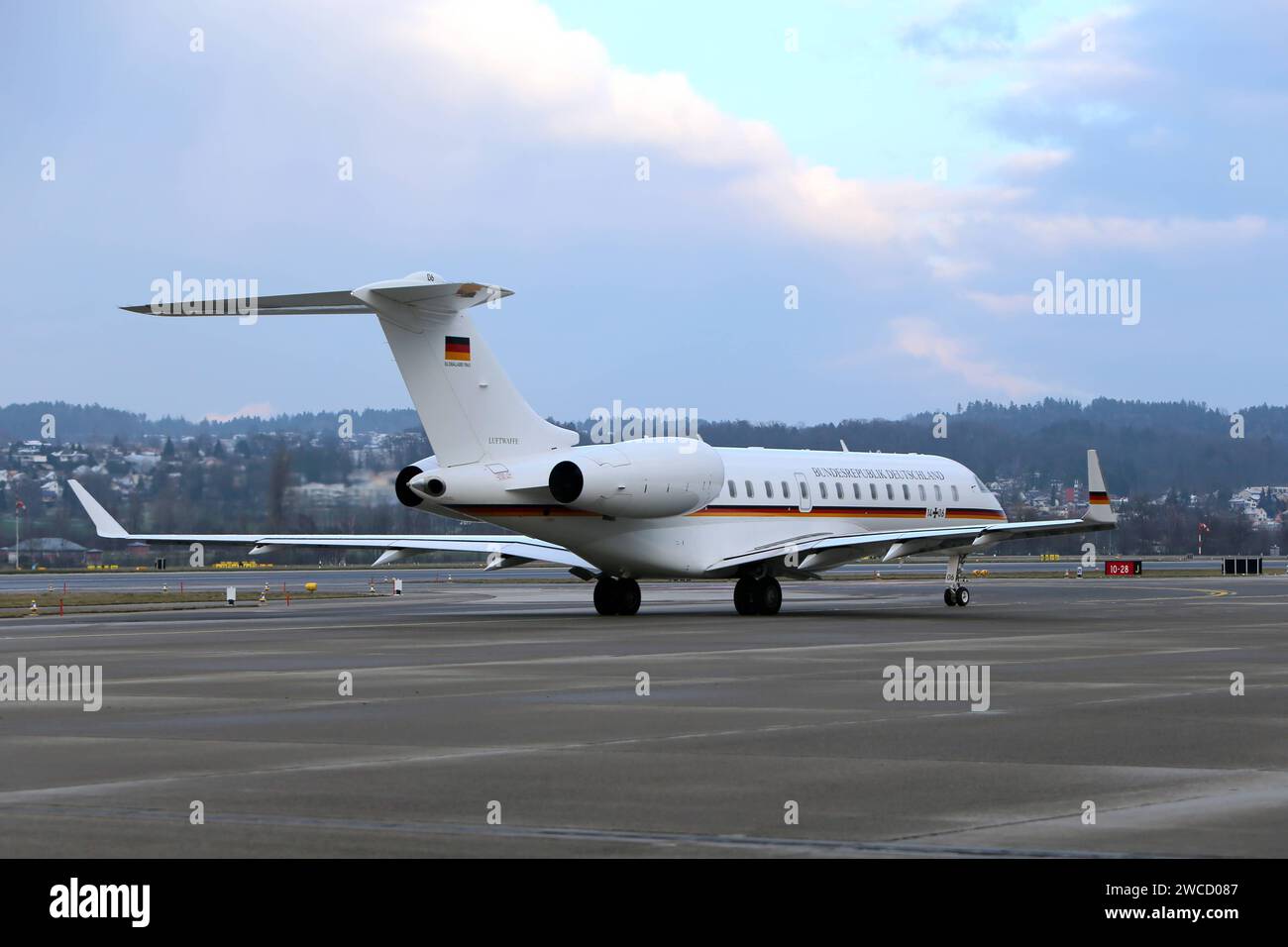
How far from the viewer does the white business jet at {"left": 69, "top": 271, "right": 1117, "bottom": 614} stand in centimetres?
3084

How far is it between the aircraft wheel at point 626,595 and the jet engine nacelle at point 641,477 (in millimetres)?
2255

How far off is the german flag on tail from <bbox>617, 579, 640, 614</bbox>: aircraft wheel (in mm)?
7480

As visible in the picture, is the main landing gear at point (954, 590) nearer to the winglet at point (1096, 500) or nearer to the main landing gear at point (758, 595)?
the winglet at point (1096, 500)

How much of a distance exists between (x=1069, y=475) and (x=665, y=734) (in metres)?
122

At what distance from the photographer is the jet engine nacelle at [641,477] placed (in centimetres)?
3198

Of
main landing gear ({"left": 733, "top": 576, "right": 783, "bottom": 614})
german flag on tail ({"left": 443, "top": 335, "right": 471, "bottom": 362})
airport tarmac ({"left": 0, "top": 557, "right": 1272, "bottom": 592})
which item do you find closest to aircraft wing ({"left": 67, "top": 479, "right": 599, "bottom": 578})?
main landing gear ({"left": 733, "top": 576, "right": 783, "bottom": 614})

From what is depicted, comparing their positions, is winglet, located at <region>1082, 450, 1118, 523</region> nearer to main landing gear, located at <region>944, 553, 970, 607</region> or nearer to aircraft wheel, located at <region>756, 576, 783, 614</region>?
main landing gear, located at <region>944, 553, 970, 607</region>

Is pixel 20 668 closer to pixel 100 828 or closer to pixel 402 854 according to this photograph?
pixel 100 828

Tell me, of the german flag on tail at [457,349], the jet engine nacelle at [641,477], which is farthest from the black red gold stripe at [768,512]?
the german flag on tail at [457,349]

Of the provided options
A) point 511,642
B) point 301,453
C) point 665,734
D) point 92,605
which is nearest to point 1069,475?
point 301,453

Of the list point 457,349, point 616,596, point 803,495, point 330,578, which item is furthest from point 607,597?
point 330,578

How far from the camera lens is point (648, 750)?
12812 mm

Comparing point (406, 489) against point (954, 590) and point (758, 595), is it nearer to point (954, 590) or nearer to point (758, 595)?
point (758, 595)
